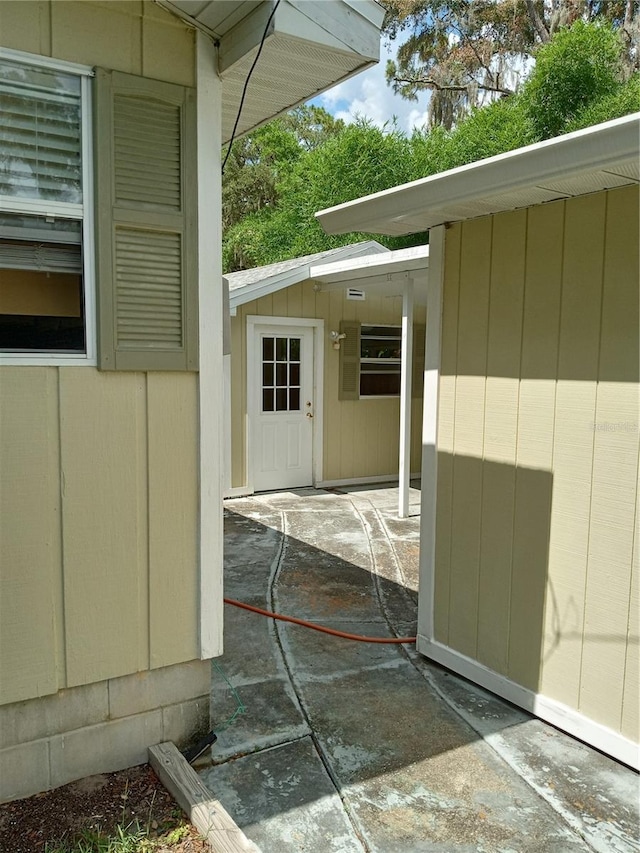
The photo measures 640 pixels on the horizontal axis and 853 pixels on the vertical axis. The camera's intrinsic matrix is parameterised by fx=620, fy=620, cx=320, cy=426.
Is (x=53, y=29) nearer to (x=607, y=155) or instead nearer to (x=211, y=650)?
(x=607, y=155)

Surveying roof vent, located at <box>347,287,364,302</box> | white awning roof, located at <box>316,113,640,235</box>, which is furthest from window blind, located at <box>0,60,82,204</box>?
roof vent, located at <box>347,287,364,302</box>

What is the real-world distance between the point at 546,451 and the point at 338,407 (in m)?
5.21

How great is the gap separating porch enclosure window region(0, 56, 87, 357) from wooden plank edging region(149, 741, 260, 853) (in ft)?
4.86

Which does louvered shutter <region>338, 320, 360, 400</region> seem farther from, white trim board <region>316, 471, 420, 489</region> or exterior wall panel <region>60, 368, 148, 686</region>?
exterior wall panel <region>60, 368, 148, 686</region>

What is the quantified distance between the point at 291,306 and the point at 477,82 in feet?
56.7

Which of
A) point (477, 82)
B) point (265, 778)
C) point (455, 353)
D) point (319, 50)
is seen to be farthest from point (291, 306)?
point (477, 82)

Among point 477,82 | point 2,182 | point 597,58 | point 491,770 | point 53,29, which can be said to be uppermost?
point 477,82

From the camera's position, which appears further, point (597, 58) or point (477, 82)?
point (477, 82)

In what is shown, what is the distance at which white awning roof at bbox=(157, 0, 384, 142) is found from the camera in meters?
2.04

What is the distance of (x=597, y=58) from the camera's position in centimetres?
1402

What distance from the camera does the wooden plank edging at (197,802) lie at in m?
1.82

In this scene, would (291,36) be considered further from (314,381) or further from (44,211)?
(314,381)

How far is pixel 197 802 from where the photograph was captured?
78.0 inches

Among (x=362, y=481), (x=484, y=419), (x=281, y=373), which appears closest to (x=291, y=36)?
(x=484, y=419)
